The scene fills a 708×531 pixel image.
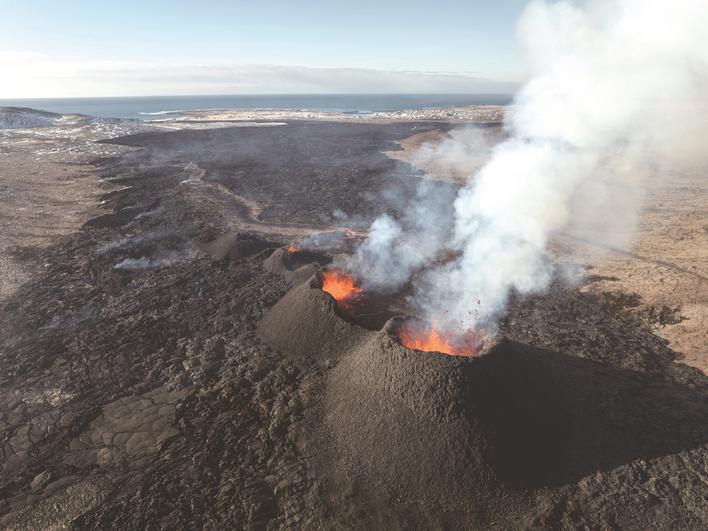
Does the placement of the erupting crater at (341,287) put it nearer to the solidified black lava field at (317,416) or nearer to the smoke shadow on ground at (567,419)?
the solidified black lava field at (317,416)

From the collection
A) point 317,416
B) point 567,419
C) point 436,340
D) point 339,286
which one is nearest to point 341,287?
point 339,286

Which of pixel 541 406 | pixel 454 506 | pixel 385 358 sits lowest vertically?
pixel 454 506

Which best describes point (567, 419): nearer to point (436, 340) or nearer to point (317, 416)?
point (436, 340)

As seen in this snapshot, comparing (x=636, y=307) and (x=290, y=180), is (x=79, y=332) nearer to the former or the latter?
(x=636, y=307)

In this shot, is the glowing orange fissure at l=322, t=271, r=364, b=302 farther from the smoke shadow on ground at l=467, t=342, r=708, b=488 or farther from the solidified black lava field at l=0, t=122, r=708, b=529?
the smoke shadow on ground at l=467, t=342, r=708, b=488

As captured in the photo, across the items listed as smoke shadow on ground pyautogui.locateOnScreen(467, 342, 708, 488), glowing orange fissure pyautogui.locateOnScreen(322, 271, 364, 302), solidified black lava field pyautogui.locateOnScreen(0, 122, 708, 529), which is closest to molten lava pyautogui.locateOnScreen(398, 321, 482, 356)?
solidified black lava field pyautogui.locateOnScreen(0, 122, 708, 529)

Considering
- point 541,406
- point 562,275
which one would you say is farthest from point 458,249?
point 541,406
